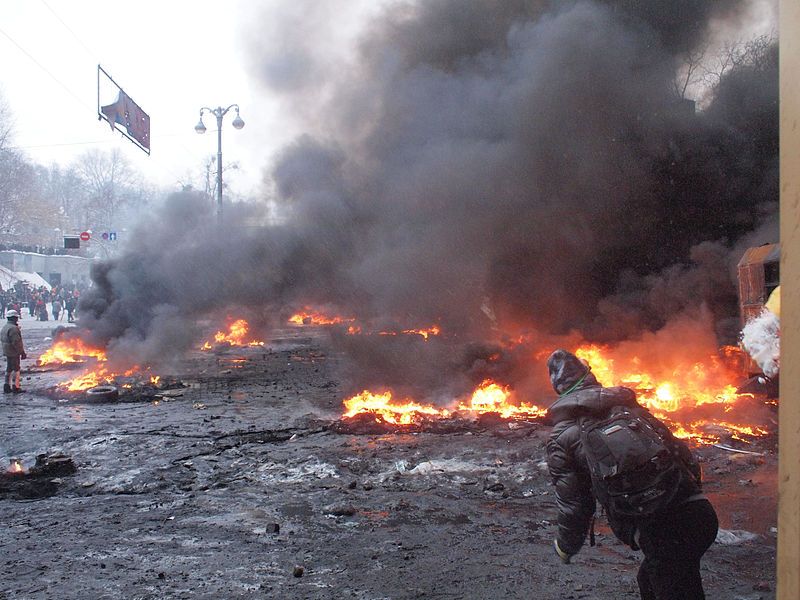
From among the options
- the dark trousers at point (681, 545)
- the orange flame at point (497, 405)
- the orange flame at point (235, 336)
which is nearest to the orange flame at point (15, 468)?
the orange flame at point (497, 405)

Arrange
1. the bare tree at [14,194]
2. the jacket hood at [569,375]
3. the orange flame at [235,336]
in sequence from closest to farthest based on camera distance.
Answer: the jacket hood at [569,375], the orange flame at [235,336], the bare tree at [14,194]

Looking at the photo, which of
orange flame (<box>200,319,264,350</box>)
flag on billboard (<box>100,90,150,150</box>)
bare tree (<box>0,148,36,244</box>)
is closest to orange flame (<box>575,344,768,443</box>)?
orange flame (<box>200,319,264,350</box>)

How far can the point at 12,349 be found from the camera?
11.0 meters

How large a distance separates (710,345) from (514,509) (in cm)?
778

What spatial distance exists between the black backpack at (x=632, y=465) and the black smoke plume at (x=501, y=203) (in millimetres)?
9275

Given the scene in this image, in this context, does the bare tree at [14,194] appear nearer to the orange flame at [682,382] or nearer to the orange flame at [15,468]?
the orange flame at [15,468]

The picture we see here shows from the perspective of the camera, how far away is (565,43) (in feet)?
43.7

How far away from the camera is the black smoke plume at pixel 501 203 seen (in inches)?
526

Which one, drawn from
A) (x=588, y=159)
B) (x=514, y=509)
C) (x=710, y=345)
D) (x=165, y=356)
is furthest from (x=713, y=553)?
(x=165, y=356)

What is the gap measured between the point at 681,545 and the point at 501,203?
42.5 feet

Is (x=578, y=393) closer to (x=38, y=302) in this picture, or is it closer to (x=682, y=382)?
(x=682, y=382)

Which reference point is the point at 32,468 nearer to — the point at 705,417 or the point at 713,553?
the point at 713,553

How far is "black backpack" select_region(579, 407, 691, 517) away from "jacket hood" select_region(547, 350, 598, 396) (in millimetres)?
285

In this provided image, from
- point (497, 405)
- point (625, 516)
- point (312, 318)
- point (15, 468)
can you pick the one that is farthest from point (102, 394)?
point (312, 318)
